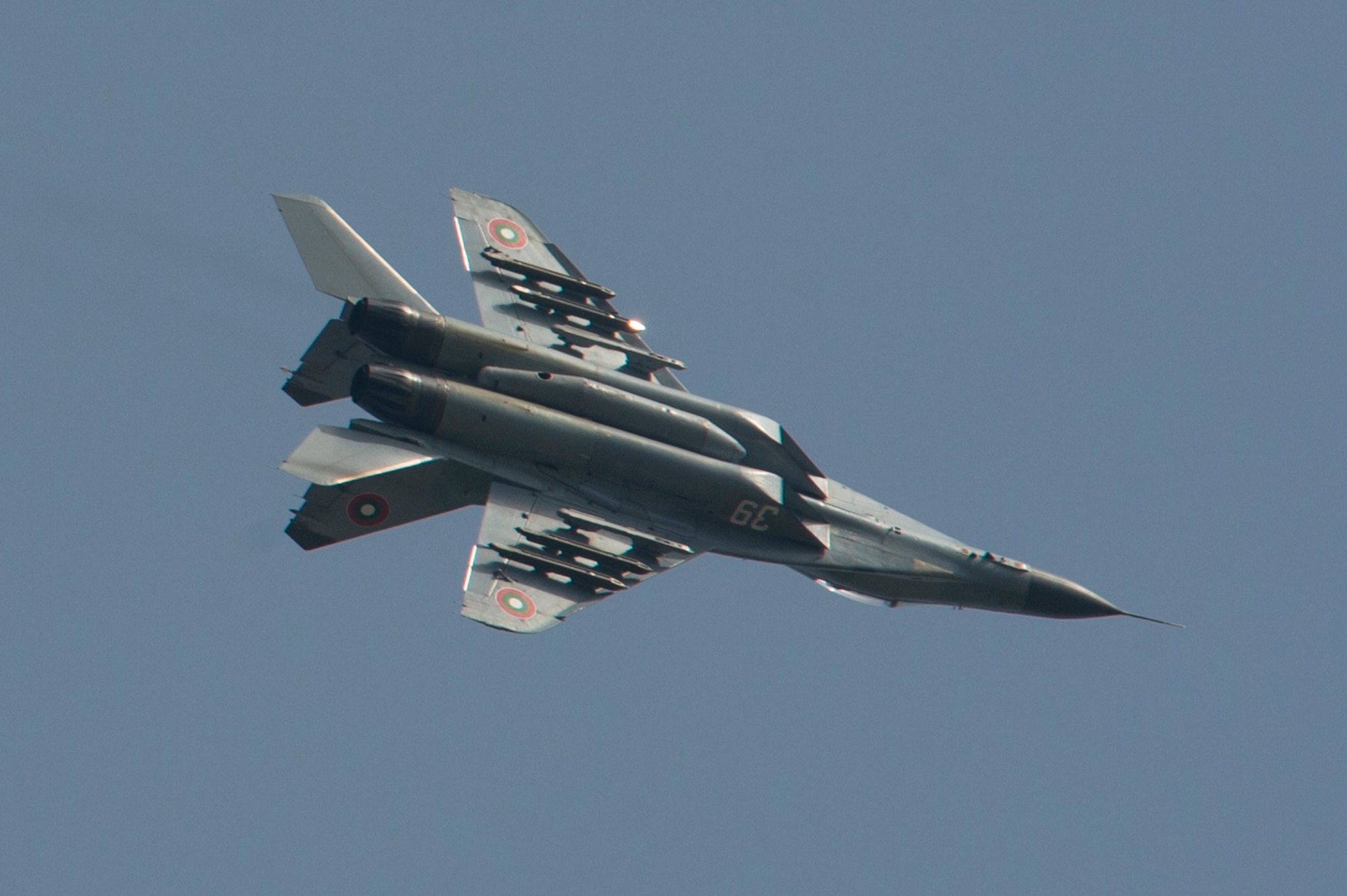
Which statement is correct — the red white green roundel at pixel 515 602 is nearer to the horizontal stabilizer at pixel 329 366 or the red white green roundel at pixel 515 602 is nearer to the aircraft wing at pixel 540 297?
the horizontal stabilizer at pixel 329 366

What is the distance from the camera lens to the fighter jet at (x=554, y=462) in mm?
51594

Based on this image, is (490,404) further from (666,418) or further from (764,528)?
(764,528)

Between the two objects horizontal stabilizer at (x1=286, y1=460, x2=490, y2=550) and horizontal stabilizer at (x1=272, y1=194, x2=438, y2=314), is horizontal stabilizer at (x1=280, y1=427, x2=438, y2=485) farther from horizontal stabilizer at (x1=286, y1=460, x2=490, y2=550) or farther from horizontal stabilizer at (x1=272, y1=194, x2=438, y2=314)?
horizontal stabilizer at (x1=272, y1=194, x2=438, y2=314)

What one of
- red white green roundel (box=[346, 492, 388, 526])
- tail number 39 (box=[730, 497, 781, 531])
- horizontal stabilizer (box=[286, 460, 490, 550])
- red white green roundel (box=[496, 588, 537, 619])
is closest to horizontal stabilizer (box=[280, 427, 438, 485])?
horizontal stabilizer (box=[286, 460, 490, 550])

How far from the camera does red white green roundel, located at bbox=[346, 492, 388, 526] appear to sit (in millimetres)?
52250

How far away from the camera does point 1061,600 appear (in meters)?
59.0

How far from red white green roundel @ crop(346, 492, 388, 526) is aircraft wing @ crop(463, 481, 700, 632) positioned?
9.17 feet

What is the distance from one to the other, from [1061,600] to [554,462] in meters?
16.3

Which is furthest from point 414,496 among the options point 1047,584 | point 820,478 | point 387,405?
point 1047,584

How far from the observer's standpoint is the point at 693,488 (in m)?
54.2

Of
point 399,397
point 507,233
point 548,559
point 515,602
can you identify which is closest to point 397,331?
point 399,397

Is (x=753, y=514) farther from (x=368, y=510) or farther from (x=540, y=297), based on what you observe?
(x=368, y=510)

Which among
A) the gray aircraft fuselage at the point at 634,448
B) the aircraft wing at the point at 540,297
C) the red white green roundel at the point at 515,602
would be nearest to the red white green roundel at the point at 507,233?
the aircraft wing at the point at 540,297

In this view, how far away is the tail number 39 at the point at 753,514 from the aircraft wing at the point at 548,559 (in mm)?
1493
